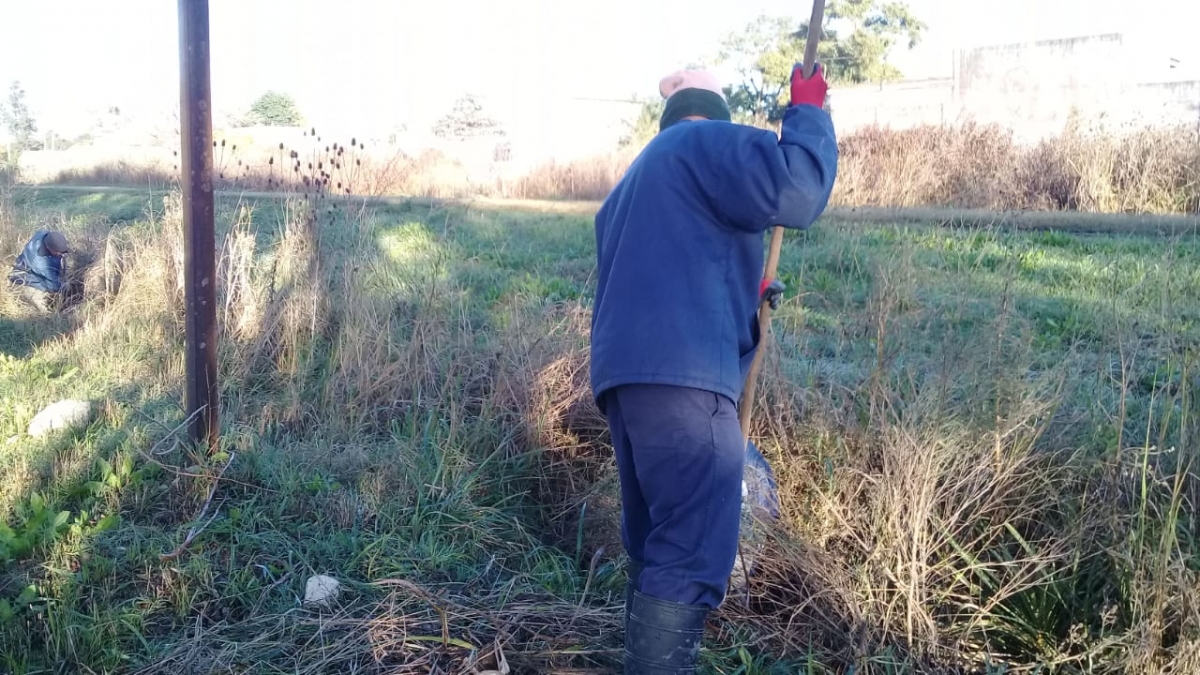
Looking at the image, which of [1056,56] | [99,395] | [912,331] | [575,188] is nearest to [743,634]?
[912,331]

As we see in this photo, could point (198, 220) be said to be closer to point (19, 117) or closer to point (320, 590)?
point (320, 590)

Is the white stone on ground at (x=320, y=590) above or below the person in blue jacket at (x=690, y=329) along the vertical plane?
below

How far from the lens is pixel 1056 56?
70.6 feet

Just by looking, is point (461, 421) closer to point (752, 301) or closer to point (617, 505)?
point (617, 505)

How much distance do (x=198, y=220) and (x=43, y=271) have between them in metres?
4.47

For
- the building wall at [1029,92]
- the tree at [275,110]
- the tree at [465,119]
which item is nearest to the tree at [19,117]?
the tree at [275,110]

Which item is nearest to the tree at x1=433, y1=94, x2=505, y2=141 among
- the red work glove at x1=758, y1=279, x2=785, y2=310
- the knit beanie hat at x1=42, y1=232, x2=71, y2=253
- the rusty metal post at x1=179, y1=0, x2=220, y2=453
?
the knit beanie hat at x1=42, y1=232, x2=71, y2=253

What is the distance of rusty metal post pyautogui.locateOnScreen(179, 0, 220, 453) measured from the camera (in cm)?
432

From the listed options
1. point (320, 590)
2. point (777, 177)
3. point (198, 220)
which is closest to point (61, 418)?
point (198, 220)

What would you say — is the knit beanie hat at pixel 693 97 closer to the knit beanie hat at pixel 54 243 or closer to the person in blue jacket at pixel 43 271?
the person in blue jacket at pixel 43 271

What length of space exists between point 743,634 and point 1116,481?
4.11ft

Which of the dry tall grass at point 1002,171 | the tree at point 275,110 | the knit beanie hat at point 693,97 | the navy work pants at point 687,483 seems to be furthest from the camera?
the tree at point 275,110

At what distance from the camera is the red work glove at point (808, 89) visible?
279 cm

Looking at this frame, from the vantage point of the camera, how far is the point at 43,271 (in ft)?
26.6
